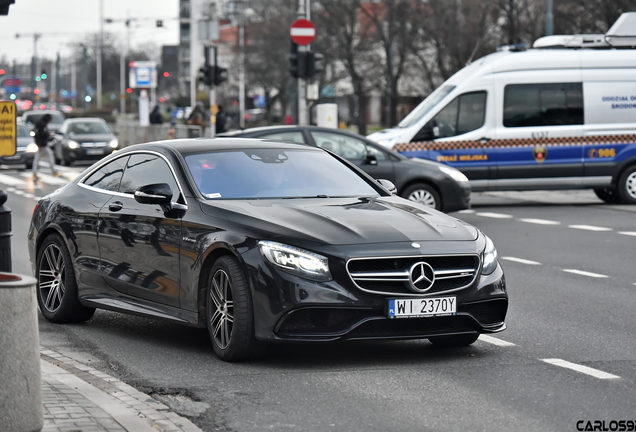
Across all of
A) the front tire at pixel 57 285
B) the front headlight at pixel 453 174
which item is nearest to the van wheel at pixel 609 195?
the front headlight at pixel 453 174

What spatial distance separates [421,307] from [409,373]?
0.40 metres

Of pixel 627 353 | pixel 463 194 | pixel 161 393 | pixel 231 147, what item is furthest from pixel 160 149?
pixel 463 194

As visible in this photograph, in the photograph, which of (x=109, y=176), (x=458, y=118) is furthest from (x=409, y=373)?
(x=458, y=118)

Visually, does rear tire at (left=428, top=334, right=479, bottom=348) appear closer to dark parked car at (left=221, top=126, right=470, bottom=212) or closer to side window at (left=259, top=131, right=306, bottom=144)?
dark parked car at (left=221, top=126, right=470, bottom=212)

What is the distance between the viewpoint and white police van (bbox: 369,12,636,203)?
20859mm

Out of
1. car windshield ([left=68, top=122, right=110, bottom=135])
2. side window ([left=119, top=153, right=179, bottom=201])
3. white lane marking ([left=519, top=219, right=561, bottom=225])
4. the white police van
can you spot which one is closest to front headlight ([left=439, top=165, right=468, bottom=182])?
white lane marking ([left=519, top=219, right=561, bottom=225])

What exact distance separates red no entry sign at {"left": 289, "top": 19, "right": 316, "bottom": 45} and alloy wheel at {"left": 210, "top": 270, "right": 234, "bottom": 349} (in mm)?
A: 20186

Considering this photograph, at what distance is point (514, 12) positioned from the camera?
4647 cm

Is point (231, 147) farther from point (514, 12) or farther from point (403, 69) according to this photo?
point (403, 69)

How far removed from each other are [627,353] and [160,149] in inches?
139

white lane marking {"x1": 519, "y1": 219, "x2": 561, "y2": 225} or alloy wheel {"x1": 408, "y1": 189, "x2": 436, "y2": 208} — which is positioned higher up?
alloy wheel {"x1": 408, "y1": 189, "x2": 436, "y2": 208}

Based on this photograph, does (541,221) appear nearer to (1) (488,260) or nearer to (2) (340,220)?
(1) (488,260)

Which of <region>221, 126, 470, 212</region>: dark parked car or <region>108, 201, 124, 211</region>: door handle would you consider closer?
<region>108, 201, 124, 211</region>: door handle

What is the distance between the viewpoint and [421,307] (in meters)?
7.17
